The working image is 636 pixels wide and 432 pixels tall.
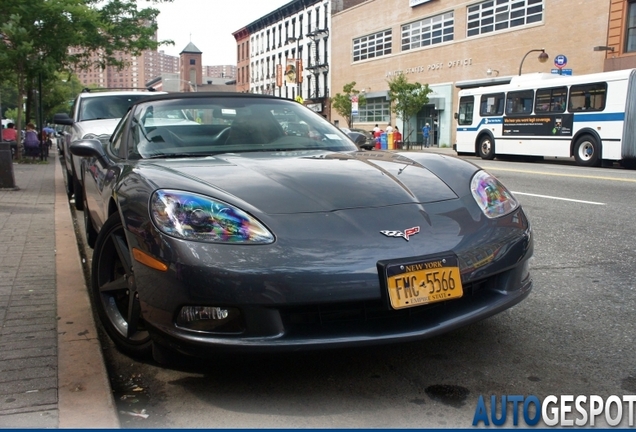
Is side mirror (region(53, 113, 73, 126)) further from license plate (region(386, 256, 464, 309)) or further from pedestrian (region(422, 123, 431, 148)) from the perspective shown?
pedestrian (region(422, 123, 431, 148))

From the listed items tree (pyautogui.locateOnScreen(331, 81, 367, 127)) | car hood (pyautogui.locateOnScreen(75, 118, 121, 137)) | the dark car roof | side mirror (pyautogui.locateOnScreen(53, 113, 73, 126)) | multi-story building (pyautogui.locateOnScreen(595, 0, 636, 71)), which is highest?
multi-story building (pyautogui.locateOnScreen(595, 0, 636, 71))

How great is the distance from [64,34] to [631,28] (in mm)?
22957

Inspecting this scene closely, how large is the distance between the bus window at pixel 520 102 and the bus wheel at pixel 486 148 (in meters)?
1.52

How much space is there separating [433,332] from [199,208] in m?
1.11

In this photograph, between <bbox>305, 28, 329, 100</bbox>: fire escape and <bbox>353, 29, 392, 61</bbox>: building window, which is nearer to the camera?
<bbox>353, 29, 392, 61</bbox>: building window

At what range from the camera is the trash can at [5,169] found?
11.2 m

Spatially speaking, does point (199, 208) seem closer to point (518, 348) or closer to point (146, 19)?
point (518, 348)

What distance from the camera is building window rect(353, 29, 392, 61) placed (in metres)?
46.5

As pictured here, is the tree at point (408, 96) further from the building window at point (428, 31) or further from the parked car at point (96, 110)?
the parked car at point (96, 110)

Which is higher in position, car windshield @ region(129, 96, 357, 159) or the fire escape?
the fire escape

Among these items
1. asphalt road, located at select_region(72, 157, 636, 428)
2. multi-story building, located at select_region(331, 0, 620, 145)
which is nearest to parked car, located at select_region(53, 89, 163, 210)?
asphalt road, located at select_region(72, 157, 636, 428)

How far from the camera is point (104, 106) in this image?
367 inches

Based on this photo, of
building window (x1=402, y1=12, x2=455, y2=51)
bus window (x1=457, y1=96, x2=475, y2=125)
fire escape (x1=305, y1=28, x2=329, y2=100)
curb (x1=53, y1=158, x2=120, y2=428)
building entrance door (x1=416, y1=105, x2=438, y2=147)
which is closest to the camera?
curb (x1=53, y1=158, x2=120, y2=428)

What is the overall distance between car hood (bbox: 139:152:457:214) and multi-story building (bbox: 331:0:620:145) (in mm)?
27408
